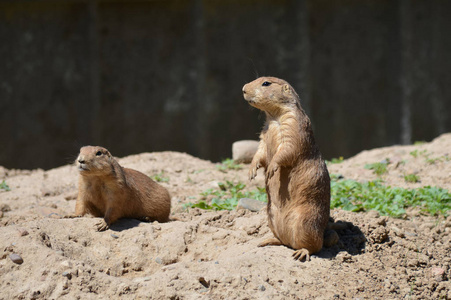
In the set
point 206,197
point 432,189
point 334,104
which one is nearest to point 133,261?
point 206,197

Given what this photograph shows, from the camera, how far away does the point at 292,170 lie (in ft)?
13.5

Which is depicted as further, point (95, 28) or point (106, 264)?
point (95, 28)

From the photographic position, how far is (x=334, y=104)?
1088cm

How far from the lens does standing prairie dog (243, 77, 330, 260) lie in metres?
4.07

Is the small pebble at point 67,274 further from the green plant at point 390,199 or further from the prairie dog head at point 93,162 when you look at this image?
the green plant at point 390,199

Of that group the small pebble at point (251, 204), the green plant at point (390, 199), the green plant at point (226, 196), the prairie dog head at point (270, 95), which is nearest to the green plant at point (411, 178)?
the green plant at point (390, 199)

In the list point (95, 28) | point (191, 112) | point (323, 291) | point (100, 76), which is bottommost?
point (323, 291)

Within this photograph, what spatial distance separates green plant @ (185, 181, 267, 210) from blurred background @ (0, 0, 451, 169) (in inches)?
164

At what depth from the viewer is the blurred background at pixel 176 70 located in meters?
10.4

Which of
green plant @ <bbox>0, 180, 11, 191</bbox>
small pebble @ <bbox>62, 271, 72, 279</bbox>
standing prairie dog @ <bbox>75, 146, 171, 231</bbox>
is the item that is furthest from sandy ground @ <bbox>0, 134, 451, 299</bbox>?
green plant @ <bbox>0, 180, 11, 191</bbox>

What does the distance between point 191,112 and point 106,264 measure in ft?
21.1

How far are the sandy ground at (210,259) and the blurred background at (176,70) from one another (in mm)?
4793

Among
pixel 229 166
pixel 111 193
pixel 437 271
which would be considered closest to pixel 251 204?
pixel 111 193

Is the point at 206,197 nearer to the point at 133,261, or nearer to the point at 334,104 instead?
the point at 133,261
